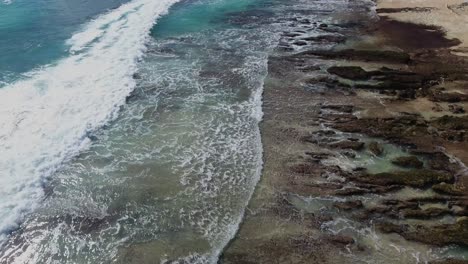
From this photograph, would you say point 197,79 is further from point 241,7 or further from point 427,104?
point 241,7

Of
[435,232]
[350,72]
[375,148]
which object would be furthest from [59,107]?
[435,232]

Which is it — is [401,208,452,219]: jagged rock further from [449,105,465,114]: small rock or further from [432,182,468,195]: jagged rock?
[449,105,465,114]: small rock

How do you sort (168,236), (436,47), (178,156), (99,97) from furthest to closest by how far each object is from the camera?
(436,47) → (99,97) → (178,156) → (168,236)

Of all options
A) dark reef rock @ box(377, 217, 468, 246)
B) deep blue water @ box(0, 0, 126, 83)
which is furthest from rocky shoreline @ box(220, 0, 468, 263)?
deep blue water @ box(0, 0, 126, 83)

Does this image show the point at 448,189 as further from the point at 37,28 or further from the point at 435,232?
the point at 37,28

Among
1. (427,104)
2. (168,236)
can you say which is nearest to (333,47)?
(427,104)

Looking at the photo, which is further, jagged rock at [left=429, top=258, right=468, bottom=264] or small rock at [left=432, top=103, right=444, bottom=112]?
small rock at [left=432, top=103, right=444, bottom=112]
